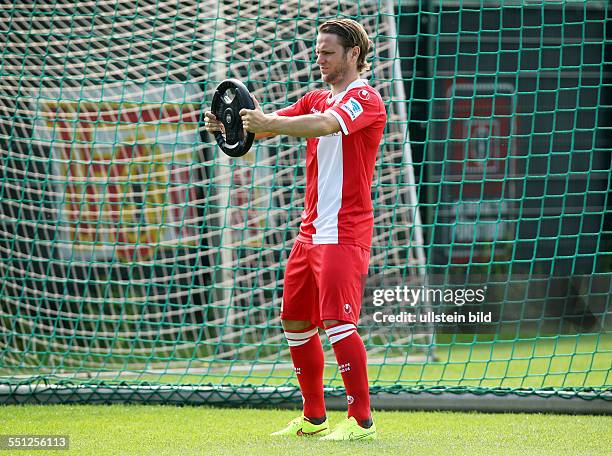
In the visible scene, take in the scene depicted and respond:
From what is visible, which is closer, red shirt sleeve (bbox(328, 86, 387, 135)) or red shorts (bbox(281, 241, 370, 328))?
red shirt sleeve (bbox(328, 86, 387, 135))

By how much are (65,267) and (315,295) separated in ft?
13.0

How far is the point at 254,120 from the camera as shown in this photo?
3.51 metres

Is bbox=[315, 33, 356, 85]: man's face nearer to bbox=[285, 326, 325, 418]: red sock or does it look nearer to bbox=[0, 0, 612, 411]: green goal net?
bbox=[285, 326, 325, 418]: red sock

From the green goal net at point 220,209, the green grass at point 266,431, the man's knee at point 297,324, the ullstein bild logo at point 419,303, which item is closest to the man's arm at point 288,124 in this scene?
the man's knee at point 297,324

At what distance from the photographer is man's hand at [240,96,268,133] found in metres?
3.51

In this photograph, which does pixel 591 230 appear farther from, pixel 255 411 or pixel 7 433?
pixel 7 433

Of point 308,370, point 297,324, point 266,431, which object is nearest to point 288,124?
point 297,324

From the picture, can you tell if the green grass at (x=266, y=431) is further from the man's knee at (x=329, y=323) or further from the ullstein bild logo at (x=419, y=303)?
the ullstein bild logo at (x=419, y=303)

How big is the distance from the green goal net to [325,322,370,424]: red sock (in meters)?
1.25

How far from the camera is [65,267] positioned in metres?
7.45

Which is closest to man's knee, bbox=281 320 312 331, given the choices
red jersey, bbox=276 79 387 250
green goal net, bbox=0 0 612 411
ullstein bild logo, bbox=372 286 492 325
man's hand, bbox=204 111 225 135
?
red jersey, bbox=276 79 387 250

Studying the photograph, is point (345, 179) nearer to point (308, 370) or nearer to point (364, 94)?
point (364, 94)

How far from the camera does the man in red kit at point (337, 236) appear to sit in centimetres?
376

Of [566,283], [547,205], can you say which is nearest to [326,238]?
[566,283]
